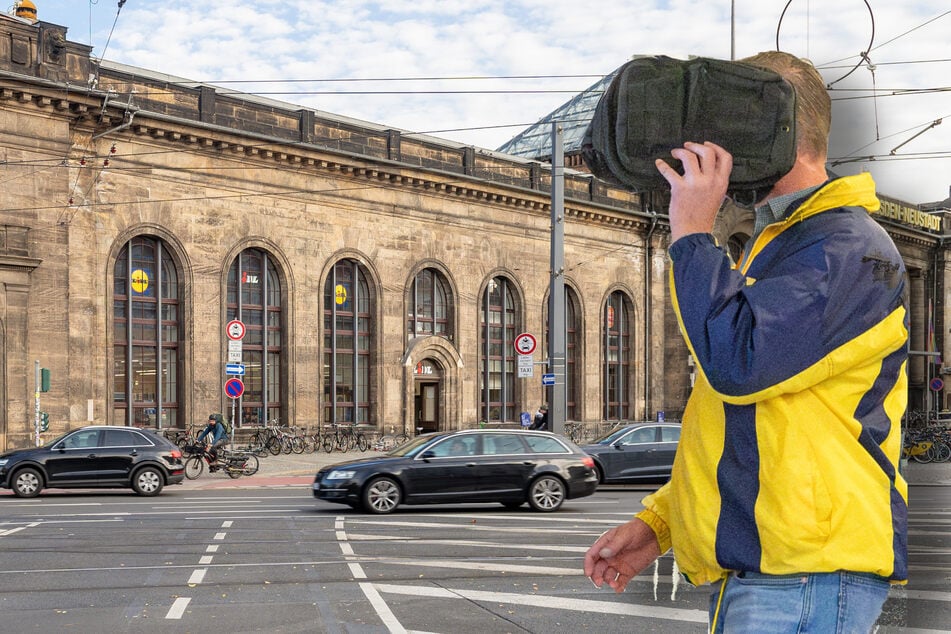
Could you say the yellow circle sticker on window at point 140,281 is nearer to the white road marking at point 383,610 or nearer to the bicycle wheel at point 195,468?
the bicycle wheel at point 195,468

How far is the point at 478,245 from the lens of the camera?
139 feet

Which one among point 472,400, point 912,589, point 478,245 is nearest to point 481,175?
point 478,245

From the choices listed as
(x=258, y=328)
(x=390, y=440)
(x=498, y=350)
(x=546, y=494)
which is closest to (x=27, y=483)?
(x=546, y=494)

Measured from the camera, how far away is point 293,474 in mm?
27703

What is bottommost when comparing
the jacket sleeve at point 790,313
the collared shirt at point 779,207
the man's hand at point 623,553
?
the man's hand at point 623,553

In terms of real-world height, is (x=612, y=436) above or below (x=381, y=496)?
above

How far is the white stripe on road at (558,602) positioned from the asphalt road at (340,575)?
16 millimetres

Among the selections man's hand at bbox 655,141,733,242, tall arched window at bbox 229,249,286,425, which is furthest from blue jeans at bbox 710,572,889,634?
tall arched window at bbox 229,249,286,425

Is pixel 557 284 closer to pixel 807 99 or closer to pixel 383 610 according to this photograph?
pixel 383 610

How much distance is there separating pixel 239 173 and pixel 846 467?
3421 centimetres

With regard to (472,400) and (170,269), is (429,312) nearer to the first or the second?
(472,400)

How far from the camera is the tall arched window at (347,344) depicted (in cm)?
3816

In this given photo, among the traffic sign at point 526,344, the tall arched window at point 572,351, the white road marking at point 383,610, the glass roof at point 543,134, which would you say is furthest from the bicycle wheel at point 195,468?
the glass roof at point 543,134

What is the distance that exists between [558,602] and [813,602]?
22.7ft
